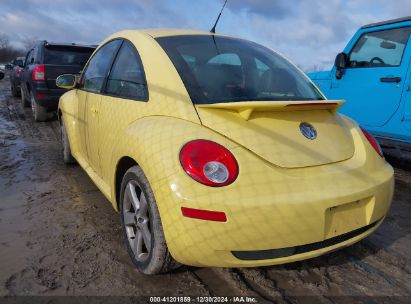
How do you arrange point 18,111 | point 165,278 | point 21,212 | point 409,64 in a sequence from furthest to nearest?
point 18,111 < point 409,64 < point 21,212 < point 165,278

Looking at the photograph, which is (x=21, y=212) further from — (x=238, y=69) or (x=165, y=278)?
(x=238, y=69)

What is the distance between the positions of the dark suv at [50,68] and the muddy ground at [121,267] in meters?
4.32

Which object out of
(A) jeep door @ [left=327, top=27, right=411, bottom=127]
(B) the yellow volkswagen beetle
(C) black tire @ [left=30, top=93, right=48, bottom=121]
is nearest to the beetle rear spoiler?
(B) the yellow volkswagen beetle

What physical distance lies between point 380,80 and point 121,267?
396cm

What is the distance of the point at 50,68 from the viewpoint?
25.0 feet

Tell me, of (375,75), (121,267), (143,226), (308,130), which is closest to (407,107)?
(375,75)

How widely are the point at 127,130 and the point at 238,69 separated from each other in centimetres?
90

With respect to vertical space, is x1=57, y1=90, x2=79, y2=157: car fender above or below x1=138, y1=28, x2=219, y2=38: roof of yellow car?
below

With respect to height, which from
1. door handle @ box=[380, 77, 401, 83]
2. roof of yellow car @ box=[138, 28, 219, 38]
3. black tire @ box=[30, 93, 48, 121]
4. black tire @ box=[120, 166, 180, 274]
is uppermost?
roof of yellow car @ box=[138, 28, 219, 38]

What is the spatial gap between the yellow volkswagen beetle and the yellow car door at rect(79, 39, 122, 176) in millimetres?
315

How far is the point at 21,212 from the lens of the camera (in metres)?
3.40

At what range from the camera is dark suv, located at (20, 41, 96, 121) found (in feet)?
25.0

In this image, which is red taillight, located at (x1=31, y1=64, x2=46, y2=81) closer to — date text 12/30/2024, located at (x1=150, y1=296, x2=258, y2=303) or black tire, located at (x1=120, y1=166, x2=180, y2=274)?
black tire, located at (x1=120, y1=166, x2=180, y2=274)

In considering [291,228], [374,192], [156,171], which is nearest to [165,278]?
[156,171]
